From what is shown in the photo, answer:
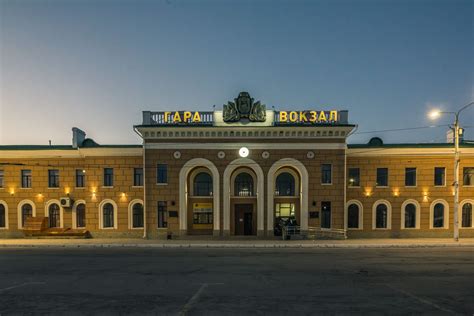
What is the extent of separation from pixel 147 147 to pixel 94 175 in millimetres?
6111

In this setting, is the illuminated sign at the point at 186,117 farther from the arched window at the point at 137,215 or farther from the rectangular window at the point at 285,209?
the rectangular window at the point at 285,209

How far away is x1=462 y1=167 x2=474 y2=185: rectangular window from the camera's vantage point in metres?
21.7

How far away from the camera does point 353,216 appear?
22.2 meters

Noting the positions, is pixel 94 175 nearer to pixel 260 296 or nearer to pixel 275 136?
pixel 275 136

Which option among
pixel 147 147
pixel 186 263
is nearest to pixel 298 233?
pixel 186 263

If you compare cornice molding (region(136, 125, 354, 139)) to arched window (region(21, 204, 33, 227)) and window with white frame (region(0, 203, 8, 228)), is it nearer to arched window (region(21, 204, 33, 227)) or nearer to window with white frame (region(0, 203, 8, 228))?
arched window (region(21, 204, 33, 227))

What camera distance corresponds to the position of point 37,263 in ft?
47.0

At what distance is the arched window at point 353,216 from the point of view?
22.2 m

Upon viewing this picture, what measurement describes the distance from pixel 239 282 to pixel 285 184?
1378 centimetres

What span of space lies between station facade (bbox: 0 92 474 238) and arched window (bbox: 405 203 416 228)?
0.31ft

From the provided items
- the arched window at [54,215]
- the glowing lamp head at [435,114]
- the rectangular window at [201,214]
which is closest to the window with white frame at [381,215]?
the glowing lamp head at [435,114]

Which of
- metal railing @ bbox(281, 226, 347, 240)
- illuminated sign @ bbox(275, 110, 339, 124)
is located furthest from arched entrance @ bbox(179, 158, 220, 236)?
illuminated sign @ bbox(275, 110, 339, 124)

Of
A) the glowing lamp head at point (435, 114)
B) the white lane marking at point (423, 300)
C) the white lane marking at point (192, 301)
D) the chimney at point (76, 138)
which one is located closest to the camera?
the white lane marking at point (192, 301)

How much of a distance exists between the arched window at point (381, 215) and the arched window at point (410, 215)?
193 centimetres
